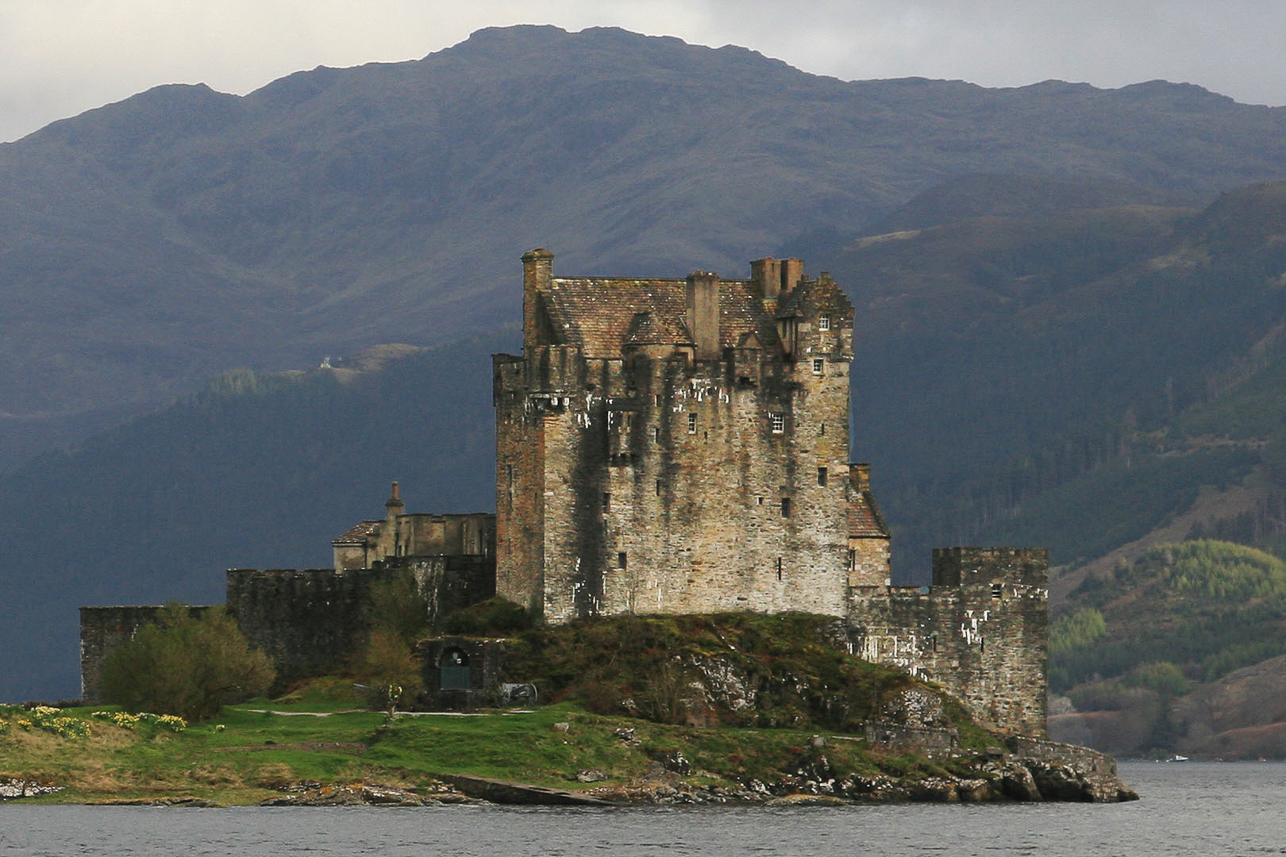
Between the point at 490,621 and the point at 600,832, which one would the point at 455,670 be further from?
the point at 600,832

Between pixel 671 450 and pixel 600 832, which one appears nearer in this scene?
pixel 600 832

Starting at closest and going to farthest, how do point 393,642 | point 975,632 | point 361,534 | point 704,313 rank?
→ point 393,642, point 975,632, point 704,313, point 361,534

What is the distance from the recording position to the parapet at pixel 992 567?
124m

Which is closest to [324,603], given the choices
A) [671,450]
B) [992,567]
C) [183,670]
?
[183,670]

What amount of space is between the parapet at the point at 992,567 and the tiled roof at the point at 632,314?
14.0 meters

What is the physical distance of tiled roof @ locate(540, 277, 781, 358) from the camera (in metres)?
121

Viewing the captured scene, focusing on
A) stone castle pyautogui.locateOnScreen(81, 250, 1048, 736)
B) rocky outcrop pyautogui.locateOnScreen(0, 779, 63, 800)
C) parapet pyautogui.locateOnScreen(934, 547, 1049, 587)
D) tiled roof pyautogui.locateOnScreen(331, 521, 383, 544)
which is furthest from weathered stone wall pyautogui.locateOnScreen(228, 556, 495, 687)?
parapet pyautogui.locateOnScreen(934, 547, 1049, 587)

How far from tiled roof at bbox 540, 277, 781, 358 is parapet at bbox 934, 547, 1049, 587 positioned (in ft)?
46.0

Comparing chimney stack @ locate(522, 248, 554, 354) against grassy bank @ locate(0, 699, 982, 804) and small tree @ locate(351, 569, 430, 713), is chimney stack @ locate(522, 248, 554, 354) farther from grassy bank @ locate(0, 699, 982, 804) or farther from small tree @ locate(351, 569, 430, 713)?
grassy bank @ locate(0, 699, 982, 804)

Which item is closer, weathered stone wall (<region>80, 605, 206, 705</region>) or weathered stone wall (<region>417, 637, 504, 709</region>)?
weathered stone wall (<region>417, 637, 504, 709</region>)

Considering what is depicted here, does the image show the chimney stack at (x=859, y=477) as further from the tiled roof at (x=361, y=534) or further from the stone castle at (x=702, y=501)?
the tiled roof at (x=361, y=534)

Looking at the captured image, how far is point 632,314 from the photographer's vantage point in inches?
4820

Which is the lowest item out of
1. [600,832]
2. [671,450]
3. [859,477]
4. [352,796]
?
[600,832]

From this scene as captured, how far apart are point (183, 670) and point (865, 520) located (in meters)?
35.4
